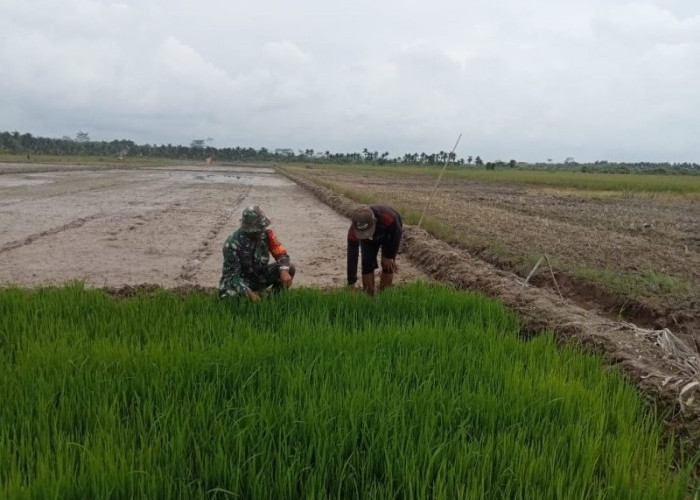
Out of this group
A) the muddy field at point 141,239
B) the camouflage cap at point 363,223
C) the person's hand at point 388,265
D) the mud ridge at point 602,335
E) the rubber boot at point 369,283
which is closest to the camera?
the mud ridge at point 602,335

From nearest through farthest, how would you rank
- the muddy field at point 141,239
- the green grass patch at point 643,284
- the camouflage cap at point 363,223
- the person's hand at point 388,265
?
the camouflage cap at point 363,223, the person's hand at point 388,265, the green grass patch at point 643,284, the muddy field at point 141,239

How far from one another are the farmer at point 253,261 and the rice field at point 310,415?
1.84 feet

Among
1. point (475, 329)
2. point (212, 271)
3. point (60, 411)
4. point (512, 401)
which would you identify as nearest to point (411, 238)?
point (212, 271)

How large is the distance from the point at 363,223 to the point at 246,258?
39.9 inches

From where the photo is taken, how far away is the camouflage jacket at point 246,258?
422cm

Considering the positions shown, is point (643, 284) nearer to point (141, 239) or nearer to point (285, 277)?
point (285, 277)

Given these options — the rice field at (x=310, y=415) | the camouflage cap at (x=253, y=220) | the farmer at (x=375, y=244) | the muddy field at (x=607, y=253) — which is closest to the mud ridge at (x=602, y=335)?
the rice field at (x=310, y=415)

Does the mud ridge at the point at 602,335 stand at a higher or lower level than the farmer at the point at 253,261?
lower

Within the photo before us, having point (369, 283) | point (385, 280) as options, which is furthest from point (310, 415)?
point (385, 280)

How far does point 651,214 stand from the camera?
15.9m

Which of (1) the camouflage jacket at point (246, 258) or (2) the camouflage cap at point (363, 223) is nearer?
(1) the camouflage jacket at point (246, 258)

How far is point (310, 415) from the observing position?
2.14 metres

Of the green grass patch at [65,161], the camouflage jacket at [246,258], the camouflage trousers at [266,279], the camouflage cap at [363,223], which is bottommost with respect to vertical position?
the camouflage trousers at [266,279]

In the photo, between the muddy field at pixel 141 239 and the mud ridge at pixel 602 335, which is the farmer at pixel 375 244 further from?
the muddy field at pixel 141 239
